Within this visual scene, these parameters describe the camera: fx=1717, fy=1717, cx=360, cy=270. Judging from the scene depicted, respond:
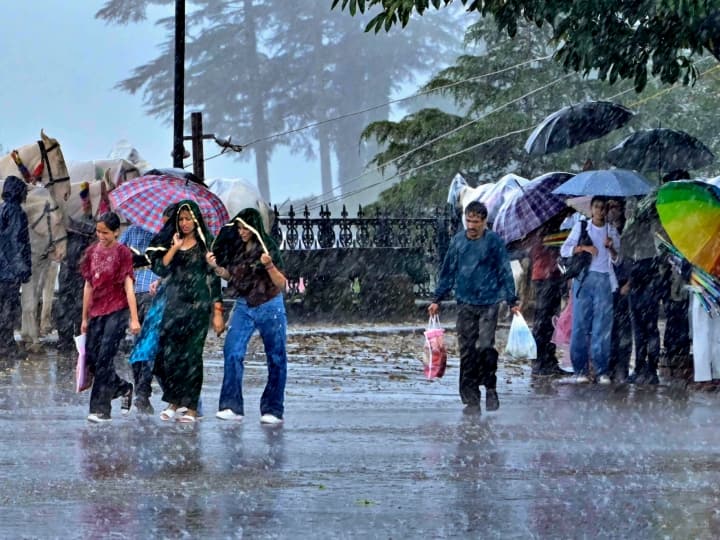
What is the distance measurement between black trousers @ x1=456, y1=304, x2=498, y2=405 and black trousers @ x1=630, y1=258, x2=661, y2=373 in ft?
8.87

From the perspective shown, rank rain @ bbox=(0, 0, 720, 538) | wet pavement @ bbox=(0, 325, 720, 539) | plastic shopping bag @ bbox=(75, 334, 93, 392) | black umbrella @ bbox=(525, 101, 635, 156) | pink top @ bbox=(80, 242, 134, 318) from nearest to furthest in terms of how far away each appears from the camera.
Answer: wet pavement @ bbox=(0, 325, 720, 539) < rain @ bbox=(0, 0, 720, 538) < pink top @ bbox=(80, 242, 134, 318) < plastic shopping bag @ bbox=(75, 334, 93, 392) < black umbrella @ bbox=(525, 101, 635, 156)

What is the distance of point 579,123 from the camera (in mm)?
18625

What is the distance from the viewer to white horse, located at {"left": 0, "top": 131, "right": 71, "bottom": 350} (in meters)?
19.6

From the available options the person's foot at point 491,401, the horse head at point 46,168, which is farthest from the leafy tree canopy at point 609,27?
the horse head at point 46,168

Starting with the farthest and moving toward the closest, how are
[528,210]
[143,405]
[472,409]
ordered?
[528,210] → [472,409] → [143,405]

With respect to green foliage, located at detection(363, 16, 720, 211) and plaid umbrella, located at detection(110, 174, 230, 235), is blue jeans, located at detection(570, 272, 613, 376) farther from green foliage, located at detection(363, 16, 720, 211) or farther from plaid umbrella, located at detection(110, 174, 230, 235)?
green foliage, located at detection(363, 16, 720, 211)

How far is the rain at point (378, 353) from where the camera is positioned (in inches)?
337

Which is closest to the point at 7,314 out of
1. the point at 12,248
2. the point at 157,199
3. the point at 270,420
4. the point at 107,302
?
the point at 12,248

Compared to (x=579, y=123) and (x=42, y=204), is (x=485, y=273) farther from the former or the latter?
(x=42, y=204)

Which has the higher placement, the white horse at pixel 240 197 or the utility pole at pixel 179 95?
the utility pole at pixel 179 95

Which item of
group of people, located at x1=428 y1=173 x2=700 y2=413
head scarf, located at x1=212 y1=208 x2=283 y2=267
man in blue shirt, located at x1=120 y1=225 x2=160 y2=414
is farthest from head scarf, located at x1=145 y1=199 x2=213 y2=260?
group of people, located at x1=428 y1=173 x2=700 y2=413

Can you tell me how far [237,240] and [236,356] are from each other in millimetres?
855

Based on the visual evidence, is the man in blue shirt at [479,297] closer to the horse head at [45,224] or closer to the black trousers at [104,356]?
the black trousers at [104,356]

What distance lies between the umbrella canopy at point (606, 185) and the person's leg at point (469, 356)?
2.88 m
